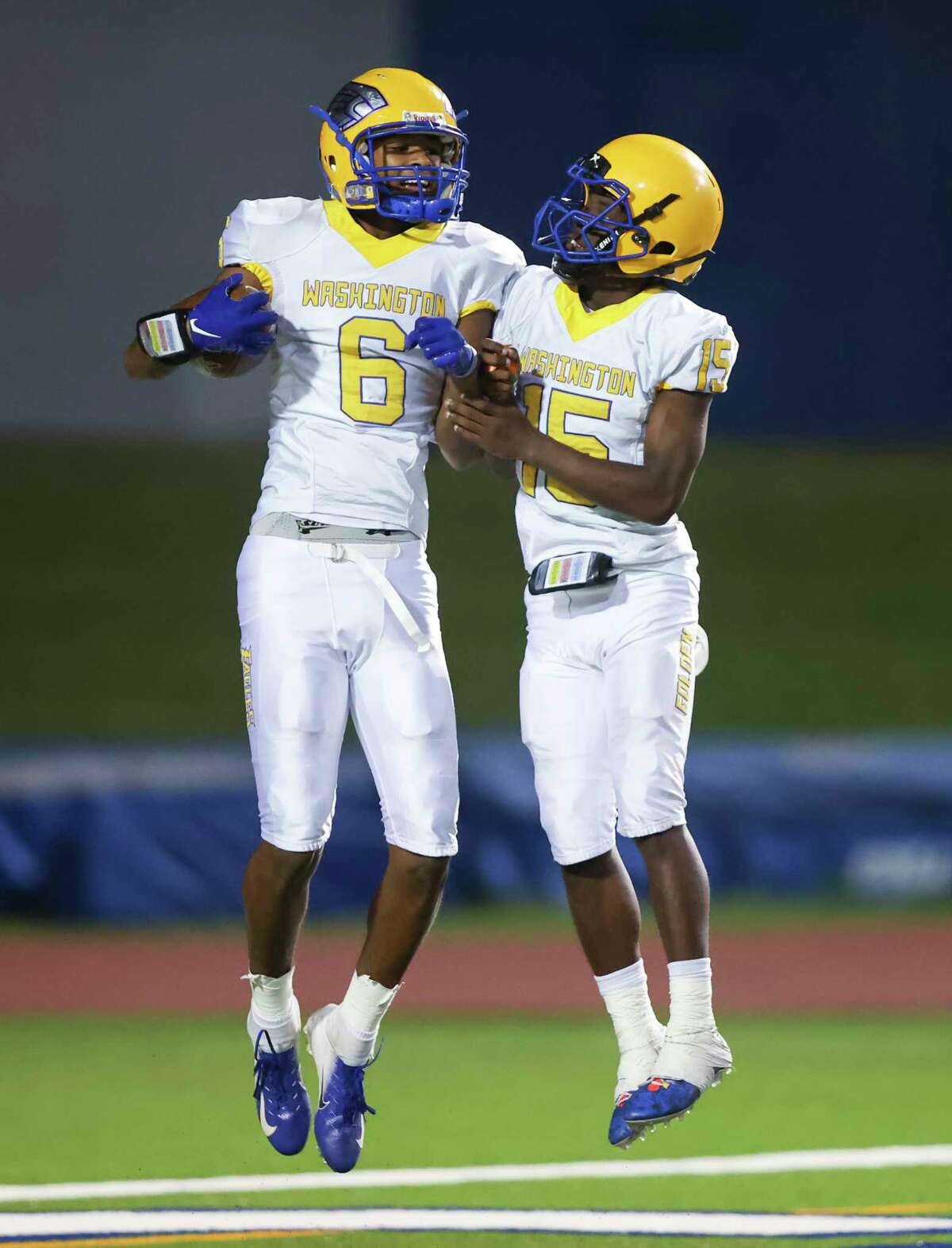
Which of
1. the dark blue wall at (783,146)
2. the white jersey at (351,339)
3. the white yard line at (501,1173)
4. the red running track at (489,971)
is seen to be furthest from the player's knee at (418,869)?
the dark blue wall at (783,146)

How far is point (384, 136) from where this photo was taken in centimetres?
385

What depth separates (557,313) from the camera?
3.88m

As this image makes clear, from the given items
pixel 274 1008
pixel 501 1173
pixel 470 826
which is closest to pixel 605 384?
pixel 274 1008

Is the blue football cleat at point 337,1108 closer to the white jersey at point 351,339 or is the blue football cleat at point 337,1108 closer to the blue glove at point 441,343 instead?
the white jersey at point 351,339

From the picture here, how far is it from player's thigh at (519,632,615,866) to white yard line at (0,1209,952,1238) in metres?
1.17

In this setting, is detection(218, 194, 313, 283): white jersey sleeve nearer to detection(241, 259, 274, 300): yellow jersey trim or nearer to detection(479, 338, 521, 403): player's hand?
detection(241, 259, 274, 300): yellow jersey trim

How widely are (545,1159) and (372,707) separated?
195 cm

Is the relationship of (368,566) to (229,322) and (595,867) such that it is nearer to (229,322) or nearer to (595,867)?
(229,322)

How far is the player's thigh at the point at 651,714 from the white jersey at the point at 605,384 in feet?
0.42

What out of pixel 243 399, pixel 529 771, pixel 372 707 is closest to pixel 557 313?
pixel 372 707

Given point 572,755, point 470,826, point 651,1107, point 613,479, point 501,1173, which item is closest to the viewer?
point 651,1107

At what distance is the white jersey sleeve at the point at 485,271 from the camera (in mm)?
3930

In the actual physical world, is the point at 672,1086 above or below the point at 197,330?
below

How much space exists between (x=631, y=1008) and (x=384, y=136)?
1.76 metres
